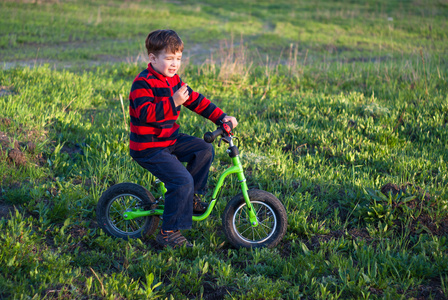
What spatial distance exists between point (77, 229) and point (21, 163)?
4.56 feet

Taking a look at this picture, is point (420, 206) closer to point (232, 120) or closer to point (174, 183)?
point (232, 120)

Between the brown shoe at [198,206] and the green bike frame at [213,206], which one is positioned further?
the brown shoe at [198,206]

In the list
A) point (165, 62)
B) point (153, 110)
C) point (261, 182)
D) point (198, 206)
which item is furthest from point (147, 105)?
point (261, 182)

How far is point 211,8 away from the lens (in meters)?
22.7

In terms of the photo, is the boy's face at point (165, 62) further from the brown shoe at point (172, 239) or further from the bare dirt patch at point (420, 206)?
the bare dirt patch at point (420, 206)

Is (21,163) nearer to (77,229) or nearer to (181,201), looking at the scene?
(77,229)

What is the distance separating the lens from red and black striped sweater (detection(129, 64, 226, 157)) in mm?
3053

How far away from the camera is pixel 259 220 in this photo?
3.54 metres

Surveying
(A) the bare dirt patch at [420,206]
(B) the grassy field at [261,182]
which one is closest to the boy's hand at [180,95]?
(B) the grassy field at [261,182]

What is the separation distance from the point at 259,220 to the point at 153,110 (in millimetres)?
1412

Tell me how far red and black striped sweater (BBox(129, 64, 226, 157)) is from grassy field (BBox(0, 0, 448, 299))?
932 mm

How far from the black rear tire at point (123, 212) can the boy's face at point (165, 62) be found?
107 centimetres

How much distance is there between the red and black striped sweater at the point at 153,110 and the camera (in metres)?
3.05

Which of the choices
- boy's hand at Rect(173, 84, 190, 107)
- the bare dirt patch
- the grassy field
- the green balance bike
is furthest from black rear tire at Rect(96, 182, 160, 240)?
the bare dirt patch
